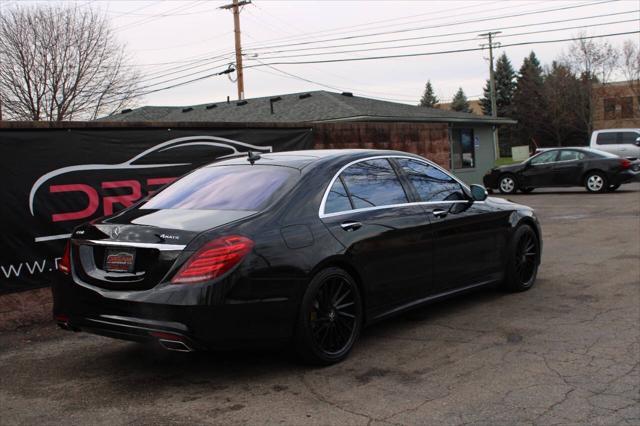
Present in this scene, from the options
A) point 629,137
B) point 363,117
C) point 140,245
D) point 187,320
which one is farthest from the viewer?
point 629,137

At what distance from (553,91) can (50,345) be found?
61.7 m

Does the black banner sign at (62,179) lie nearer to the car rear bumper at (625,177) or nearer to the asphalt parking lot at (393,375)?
the asphalt parking lot at (393,375)

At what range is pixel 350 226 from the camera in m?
4.99

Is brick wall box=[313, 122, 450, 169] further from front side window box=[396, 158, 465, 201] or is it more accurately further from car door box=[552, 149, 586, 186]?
car door box=[552, 149, 586, 186]

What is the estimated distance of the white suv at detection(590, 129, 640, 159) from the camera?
26.2 metres

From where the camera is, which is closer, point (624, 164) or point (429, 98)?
point (624, 164)

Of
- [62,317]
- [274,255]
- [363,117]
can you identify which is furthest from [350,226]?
[363,117]

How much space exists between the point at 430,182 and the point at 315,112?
18139mm

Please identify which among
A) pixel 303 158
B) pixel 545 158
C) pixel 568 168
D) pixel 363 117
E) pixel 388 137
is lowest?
pixel 568 168

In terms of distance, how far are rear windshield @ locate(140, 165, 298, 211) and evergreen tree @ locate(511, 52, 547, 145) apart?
62.1m

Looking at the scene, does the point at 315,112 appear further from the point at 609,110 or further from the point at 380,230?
the point at 609,110

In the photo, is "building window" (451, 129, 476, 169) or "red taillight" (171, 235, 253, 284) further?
"building window" (451, 129, 476, 169)

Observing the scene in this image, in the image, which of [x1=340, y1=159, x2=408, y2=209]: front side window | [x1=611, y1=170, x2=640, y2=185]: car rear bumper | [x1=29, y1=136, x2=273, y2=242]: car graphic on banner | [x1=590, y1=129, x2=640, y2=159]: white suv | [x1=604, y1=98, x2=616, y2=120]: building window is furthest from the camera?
[x1=604, y1=98, x2=616, y2=120]: building window

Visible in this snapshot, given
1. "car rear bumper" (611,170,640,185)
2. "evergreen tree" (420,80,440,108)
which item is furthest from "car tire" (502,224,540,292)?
"evergreen tree" (420,80,440,108)
